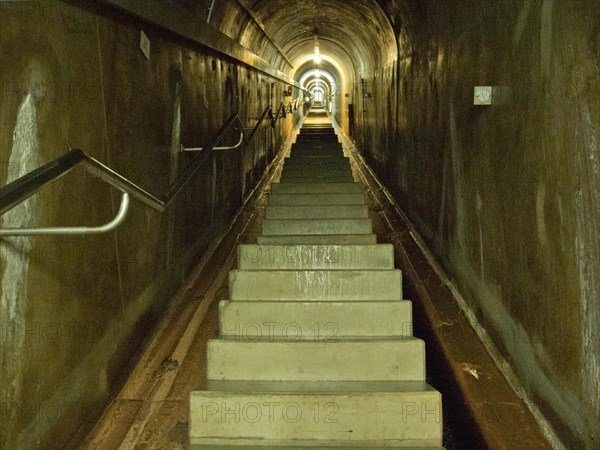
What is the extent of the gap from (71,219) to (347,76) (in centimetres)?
1379

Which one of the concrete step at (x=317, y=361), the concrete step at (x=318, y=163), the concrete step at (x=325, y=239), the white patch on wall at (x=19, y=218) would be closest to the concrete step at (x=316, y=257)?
the concrete step at (x=325, y=239)

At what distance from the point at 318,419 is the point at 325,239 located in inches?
73.6

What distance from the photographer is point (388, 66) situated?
25.2ft

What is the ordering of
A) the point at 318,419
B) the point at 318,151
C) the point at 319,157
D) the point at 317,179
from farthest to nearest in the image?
the point at 318,151
the point at 319,157
the point at 317,179
the point at 318,419

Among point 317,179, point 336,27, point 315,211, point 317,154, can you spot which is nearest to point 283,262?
point 315,211

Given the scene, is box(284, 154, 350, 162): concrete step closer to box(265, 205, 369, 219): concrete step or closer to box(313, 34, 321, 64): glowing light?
box(265, 205, 369, 219): concrete step

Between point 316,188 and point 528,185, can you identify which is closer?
point 528,185

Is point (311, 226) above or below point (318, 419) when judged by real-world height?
above

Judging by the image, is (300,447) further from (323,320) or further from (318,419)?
(323,320)

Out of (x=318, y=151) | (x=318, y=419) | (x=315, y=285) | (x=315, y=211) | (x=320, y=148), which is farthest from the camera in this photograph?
(x=320, y=148)

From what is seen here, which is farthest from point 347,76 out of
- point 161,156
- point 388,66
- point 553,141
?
point 553,141

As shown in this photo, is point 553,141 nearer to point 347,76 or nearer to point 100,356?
point 100,356

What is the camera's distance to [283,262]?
392 cm

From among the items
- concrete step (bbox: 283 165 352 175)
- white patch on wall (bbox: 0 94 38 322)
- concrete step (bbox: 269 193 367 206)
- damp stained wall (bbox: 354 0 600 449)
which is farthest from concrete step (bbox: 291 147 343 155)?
white patch on wall (bbox: 0 94 38 322)
